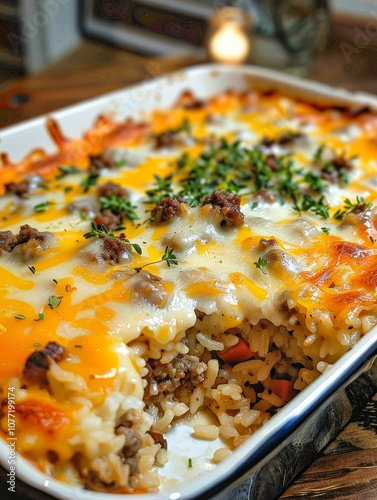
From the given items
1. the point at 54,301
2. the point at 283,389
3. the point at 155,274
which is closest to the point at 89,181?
the point at 155,274

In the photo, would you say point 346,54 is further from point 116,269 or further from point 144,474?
point 144,474

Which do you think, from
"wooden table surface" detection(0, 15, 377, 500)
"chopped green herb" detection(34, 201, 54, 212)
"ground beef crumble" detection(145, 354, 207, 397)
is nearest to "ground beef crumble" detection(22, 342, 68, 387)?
"ground beef crumble" detection(145, 354, 207, 397)

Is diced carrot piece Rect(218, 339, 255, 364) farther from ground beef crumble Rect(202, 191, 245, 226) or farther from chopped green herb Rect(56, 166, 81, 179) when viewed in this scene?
chopped green herb Rect(56, 166, 81, 179)

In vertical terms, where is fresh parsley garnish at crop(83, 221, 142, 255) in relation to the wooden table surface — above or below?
above

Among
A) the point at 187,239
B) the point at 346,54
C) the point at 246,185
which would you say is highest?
the point at 187,239

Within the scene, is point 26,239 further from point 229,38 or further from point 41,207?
point 229,38

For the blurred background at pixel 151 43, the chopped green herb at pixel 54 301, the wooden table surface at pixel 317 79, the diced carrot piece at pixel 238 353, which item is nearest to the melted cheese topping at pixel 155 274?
the chopped green herb at pixel 54 301

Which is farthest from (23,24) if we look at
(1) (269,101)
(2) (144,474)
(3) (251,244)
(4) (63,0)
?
(2) (144,474)
